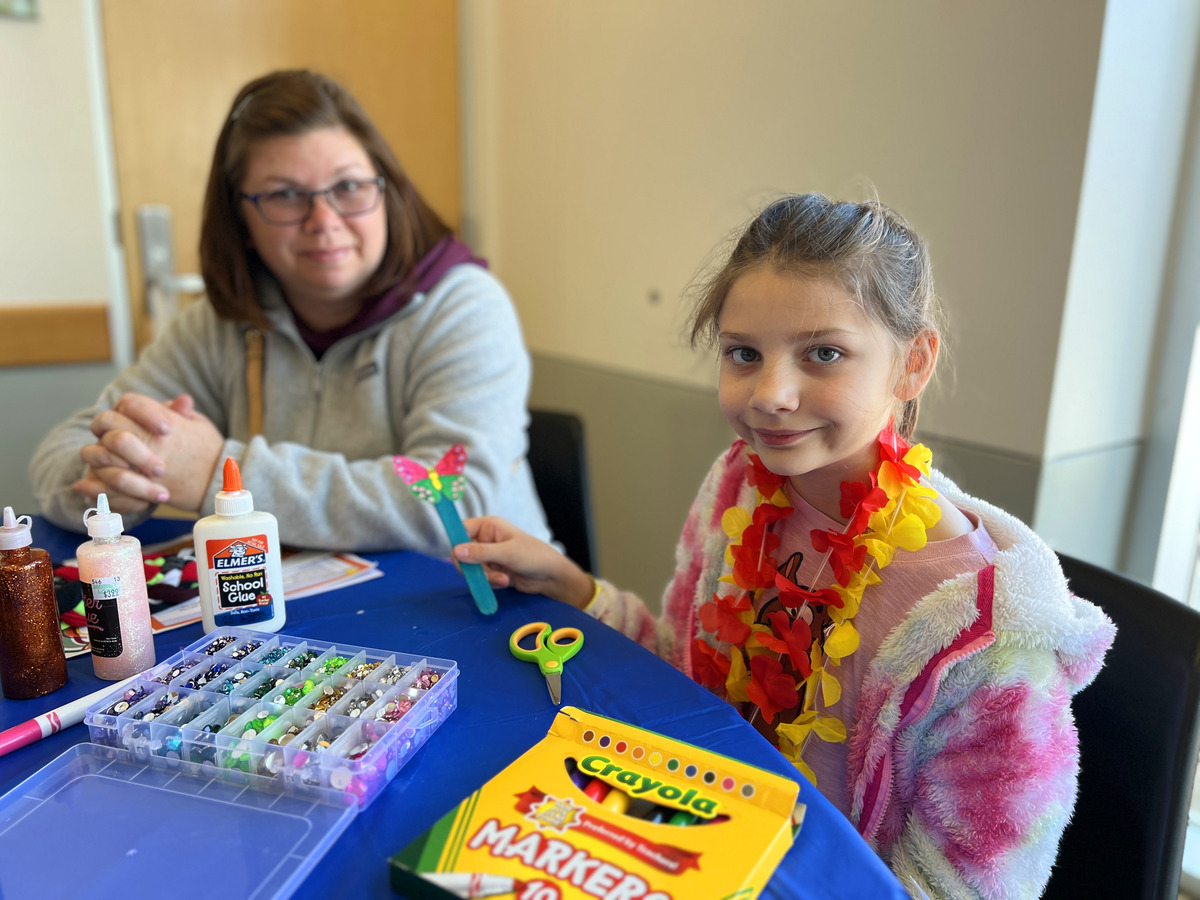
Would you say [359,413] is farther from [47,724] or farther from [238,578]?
[47,724]

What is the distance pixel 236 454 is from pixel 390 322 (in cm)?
37

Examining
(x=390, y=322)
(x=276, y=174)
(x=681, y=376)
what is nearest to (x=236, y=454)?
(x=390, y=322)

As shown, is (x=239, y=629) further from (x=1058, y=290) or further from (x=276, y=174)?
(x=1058, y=290)

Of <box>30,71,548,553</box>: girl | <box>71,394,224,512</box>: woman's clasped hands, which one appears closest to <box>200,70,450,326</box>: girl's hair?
<box>30,71,548,553</box>: girl

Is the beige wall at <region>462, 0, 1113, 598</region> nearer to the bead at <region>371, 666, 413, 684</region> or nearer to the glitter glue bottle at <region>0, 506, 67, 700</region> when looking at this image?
the bead at <region>371, 666, 413, 684</region>

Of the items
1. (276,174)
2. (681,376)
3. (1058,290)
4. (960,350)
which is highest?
(276,174)

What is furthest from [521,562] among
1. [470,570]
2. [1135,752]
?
[1135,752]

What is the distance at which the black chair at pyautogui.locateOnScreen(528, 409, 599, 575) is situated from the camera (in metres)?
1.59

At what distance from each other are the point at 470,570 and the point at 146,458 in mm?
468

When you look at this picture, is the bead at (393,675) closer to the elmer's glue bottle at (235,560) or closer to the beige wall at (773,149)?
the elmer's glue bottle at (235,560)

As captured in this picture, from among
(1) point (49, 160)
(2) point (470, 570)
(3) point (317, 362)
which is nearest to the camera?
(2) point (470, 570)

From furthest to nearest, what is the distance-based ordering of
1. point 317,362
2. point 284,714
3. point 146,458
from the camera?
point 317,362
point 146,458
point 284,714

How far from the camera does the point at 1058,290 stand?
129 cm

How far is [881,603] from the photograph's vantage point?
0.82 m
